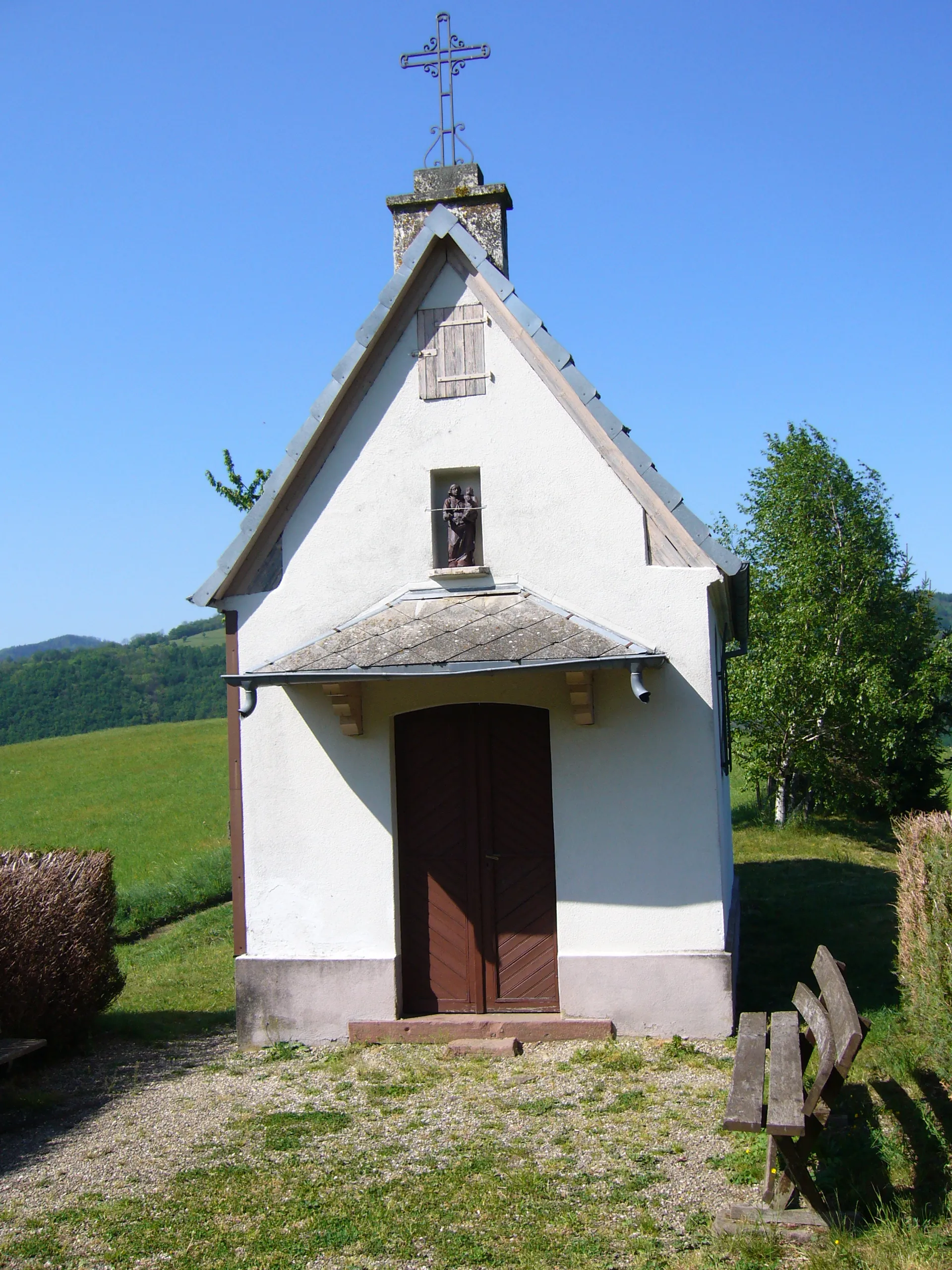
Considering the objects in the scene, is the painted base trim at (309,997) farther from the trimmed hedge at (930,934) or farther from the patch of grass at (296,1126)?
the trimmed hedge at (930,934)

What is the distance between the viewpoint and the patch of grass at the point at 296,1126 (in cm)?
645

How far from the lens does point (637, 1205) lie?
5.39 m

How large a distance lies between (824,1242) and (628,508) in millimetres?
5380

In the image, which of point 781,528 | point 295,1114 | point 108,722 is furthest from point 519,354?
point 108,722

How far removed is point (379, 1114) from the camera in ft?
22.9

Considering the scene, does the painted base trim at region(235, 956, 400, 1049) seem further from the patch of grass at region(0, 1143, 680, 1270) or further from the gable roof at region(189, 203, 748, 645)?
the gable roof at region(189, 203, 748, 645)

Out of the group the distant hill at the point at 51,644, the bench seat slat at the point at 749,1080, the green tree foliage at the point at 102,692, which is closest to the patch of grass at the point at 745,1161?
the bench seat slat at the point at 749,1080

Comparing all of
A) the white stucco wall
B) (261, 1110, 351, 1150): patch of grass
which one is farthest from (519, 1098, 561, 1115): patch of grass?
the white stucco wall

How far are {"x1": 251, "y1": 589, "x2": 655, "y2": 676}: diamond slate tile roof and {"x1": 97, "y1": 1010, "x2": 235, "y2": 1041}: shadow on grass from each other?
3499mm

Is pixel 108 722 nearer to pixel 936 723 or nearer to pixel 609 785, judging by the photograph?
pixel 936 723

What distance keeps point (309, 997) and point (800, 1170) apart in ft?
15.8

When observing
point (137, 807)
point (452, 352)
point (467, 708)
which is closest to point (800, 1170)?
point (467, 708)

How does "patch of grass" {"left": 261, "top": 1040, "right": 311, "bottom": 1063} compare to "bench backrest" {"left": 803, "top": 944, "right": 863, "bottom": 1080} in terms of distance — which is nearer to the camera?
"bench backrest" {"left": 803, "top": 944, "right": 863, "bottom": 1080}

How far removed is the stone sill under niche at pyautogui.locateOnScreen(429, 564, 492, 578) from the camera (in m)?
8.87
